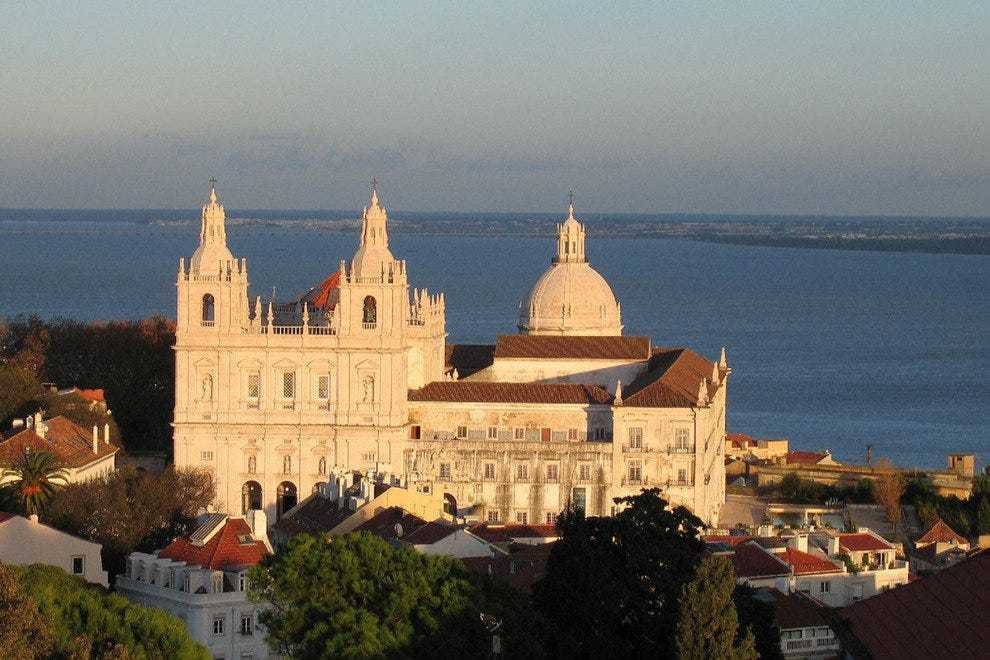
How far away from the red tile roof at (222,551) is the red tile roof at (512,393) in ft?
63.1

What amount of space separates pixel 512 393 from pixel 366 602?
28.3 meters

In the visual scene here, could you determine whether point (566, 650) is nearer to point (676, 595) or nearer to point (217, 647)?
point (676, 595)

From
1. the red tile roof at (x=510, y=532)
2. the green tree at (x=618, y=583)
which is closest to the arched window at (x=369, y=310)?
the red tile roof at (x=510, y=532)

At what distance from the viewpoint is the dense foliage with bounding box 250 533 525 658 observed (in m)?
38.3

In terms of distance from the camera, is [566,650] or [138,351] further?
[138,351]

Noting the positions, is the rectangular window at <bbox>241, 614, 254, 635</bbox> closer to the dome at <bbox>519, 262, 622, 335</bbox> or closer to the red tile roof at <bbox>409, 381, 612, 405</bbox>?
the red tile roof at <bbox>409, 381, 612, 405</bbox>

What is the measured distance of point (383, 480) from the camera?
197 ft

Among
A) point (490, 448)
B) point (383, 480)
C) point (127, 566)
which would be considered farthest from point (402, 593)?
point (490, 448)

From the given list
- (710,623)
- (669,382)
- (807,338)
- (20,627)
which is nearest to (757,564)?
(710,623)

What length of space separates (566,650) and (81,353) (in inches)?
1736

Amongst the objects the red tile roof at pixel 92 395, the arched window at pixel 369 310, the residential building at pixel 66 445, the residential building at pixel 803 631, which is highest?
the arched window at pixel 369 310

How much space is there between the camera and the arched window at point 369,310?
67.3 m

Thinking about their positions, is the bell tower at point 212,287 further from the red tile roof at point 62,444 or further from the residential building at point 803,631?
the residential building at point 803,631

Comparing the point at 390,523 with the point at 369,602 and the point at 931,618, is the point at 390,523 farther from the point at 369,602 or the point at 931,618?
the point at 931,618
